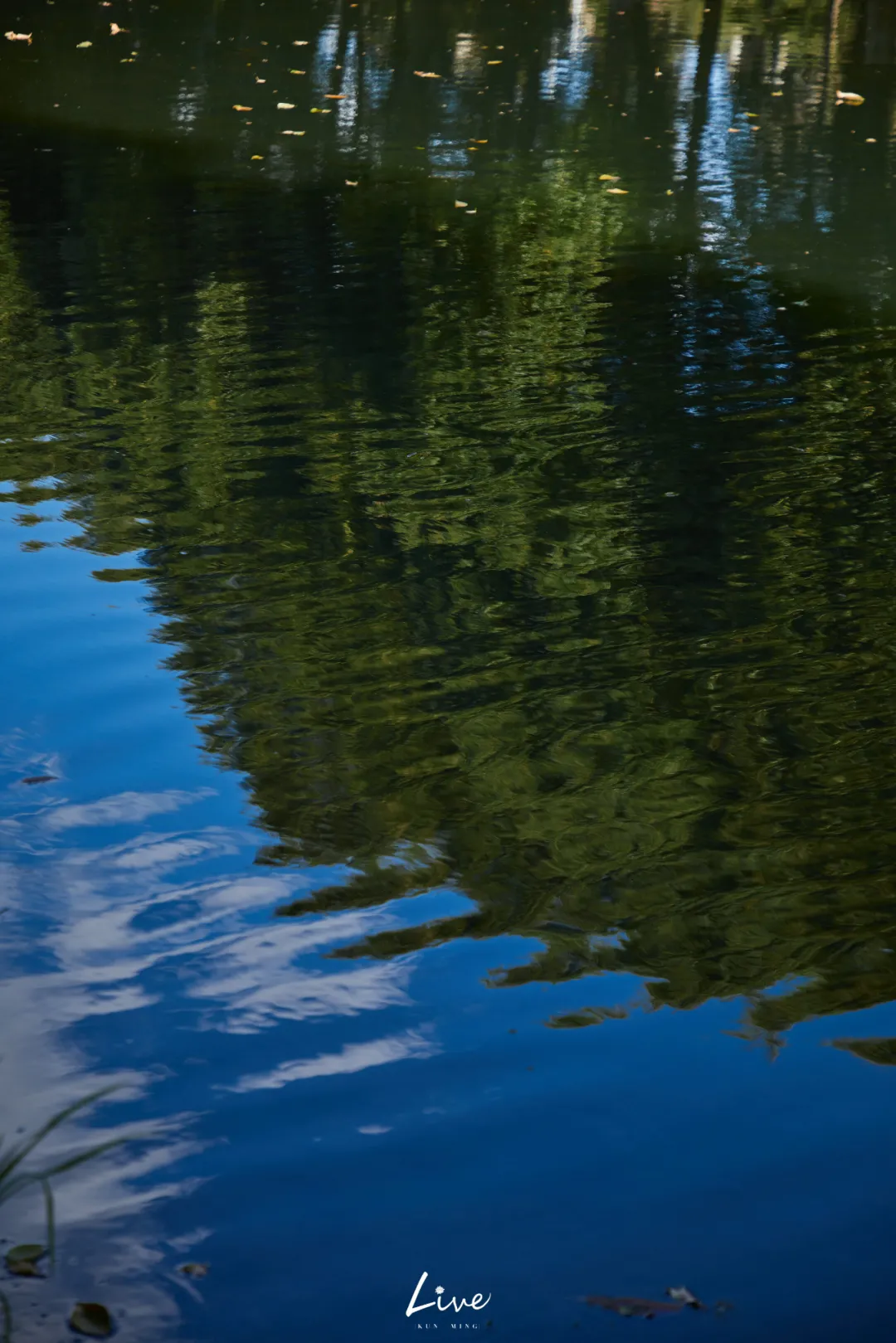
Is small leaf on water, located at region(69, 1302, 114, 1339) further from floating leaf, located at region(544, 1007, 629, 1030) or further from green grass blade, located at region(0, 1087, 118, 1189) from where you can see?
floating leaf, located at region(544, 1007, 629, 1030)

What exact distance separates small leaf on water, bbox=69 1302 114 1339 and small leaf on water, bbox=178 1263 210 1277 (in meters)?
0.20

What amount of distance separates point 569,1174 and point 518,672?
8.43 ft

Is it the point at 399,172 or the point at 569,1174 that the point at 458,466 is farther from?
the point at 399,172

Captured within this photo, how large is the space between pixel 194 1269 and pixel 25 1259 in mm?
363

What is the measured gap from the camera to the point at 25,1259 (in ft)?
10.4

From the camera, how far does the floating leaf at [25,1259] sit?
123 inches

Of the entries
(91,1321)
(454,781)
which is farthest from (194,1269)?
(454,781)

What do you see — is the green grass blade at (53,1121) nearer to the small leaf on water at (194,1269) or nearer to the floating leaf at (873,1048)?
the small leaf on water at (194,1269)

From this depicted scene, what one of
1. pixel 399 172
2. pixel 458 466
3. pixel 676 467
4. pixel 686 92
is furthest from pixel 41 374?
pixel 686 92

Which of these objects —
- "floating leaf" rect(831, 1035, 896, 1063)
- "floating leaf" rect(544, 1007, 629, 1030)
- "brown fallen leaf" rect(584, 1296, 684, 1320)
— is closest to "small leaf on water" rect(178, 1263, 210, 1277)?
"brown fallen leaf" rect(584, 1296, 684, 1320)

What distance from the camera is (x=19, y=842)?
4.80m

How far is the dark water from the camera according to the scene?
338cm

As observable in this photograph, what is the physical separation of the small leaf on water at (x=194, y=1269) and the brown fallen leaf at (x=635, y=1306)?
0.84m

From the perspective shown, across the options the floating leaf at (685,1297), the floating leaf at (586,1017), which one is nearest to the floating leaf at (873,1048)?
the floating leaf at (586,1017)
